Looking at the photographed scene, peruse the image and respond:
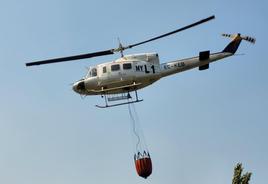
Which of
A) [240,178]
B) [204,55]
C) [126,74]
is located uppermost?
[204,55]

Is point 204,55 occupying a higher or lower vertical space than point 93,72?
higher

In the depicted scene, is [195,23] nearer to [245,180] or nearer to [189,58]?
[189,58]

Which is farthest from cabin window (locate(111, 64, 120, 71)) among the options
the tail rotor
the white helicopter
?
the tail rotor

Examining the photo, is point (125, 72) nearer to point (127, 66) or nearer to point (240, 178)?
point (127, 66)

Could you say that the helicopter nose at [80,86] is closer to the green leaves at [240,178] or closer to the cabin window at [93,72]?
the cabin window at [93,72]

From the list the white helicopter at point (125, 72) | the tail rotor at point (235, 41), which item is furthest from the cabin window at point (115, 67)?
the tail rotor at point (235, 41)

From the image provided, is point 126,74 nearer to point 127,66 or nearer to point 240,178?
point 127,66

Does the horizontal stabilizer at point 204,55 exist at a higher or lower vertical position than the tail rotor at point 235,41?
lower

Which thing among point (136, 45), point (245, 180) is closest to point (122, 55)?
point (136, 45)

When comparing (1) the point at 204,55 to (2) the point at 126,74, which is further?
(1) the point at 204,55

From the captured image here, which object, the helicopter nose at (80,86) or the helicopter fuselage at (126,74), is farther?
the helicopter nose at (80,86)

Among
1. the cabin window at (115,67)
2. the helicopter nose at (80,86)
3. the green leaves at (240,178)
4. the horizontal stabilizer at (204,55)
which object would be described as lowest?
the green leaves at (240,178)

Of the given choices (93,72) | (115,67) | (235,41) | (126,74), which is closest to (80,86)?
(93,72)

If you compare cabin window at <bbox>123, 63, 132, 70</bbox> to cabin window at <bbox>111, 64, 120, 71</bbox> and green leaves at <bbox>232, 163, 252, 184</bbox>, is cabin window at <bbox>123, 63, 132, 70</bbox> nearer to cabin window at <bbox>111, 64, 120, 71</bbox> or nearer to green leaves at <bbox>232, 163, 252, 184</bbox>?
cabin window at <bbox>111, 64, 120, 71</bbox>
